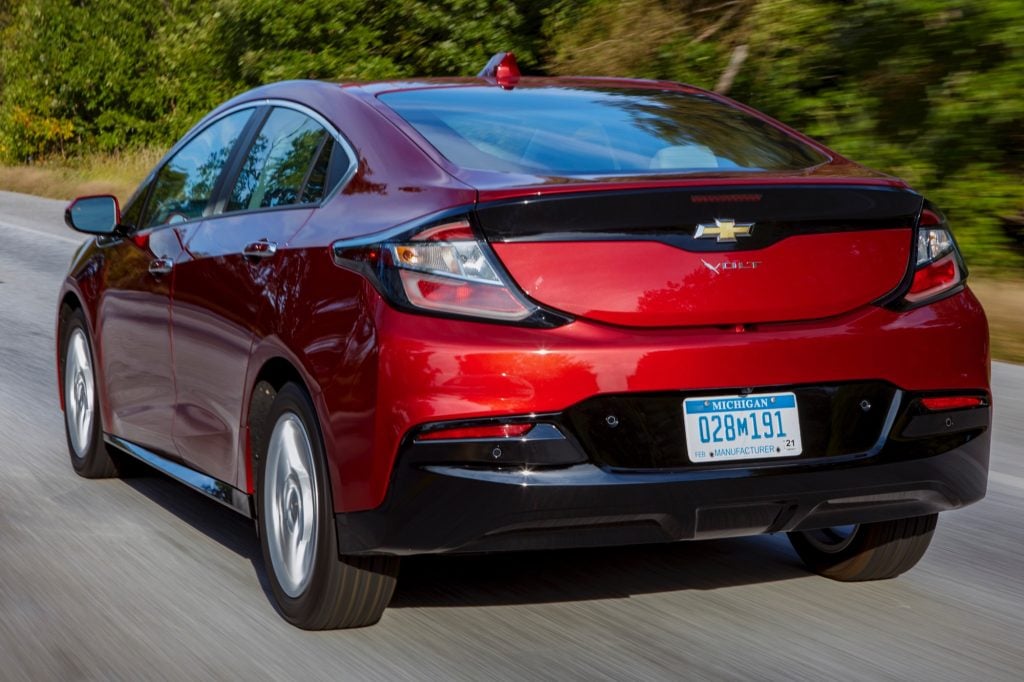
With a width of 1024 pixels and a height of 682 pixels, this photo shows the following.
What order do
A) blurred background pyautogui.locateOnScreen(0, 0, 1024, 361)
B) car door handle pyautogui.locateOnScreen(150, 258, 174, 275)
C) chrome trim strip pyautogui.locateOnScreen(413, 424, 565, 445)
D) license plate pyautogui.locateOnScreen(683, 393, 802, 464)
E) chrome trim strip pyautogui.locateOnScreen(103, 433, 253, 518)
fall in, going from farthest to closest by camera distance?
blurred background pyautogui.locateOnScreen(0, 0, 1024, 361) < car door handle pyautogui.locateOnScreen(150, 258, 174, 275) < chrome trim strip pyautogui.locateOnScreen(103, 433, 253, 518) < license plate pyautogui.locateOnScreen(683, 393, 802, 464) < chrome trim strip pyautogui.locateOnScreen(413, 424, 565, 445)

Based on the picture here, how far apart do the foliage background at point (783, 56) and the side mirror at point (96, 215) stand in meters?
6.12

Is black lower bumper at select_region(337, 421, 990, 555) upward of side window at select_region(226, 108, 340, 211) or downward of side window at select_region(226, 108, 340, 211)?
downward

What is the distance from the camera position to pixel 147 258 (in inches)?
233

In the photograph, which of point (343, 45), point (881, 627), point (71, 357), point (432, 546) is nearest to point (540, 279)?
point (432, 546)

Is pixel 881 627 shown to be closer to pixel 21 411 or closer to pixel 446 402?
pixel 446 402

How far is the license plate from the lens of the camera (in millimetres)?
4113

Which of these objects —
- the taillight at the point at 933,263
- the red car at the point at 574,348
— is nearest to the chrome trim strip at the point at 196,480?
the red car at the point at 574,348

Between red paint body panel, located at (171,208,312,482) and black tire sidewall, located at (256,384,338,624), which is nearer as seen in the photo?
black tire sidewall, located at (256,384,338,624)

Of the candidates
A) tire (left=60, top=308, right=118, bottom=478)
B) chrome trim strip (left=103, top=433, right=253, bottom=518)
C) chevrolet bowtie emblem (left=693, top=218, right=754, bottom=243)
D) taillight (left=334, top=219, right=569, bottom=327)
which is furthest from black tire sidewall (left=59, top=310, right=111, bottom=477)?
chevrolet bowtie emblem (left=693, top=218, right=754, bottom=243)

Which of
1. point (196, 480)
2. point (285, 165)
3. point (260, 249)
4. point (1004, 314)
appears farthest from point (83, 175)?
point (260, 249)

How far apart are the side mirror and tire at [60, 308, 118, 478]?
51cm

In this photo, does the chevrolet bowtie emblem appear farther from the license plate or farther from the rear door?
the rear door

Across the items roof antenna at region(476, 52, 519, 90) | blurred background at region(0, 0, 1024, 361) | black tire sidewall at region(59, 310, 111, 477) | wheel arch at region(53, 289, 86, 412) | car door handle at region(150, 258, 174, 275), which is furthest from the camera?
blurred background at region(0, 0, 1024, 361)

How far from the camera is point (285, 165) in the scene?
513 centimetres
